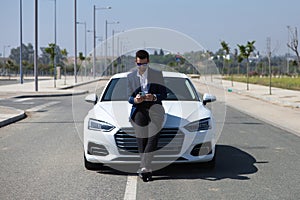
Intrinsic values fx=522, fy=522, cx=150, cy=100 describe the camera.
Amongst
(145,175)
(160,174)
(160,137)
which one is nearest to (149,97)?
(160,137)

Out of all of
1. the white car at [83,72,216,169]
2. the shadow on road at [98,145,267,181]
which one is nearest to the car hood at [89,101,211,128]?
the white car at [83,72,216,169]

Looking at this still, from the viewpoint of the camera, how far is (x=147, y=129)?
7453mm

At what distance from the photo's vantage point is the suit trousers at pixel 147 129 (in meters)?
7.41

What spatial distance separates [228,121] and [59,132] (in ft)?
18.9

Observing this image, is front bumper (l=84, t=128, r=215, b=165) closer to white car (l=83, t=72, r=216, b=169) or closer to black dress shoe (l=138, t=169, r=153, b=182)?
white car (l=83, t=72, r=216, b=169)

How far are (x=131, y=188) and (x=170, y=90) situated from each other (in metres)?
2.56

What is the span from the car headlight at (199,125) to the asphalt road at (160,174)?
70cm

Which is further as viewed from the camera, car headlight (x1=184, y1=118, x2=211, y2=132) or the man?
car headlight (x1=184, y1=118, x2=211, y2=132)

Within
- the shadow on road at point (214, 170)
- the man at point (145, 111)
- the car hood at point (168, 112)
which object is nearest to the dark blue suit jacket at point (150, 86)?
the man at point (145, 111)

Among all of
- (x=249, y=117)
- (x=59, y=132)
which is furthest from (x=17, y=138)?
(x=249, y=117)

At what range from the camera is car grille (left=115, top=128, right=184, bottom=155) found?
751cm

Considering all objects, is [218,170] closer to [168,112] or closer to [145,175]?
[168,112]

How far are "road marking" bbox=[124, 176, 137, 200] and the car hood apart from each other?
0.79 metres

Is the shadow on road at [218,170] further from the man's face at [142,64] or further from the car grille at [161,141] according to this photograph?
the man's face at [142,64]
